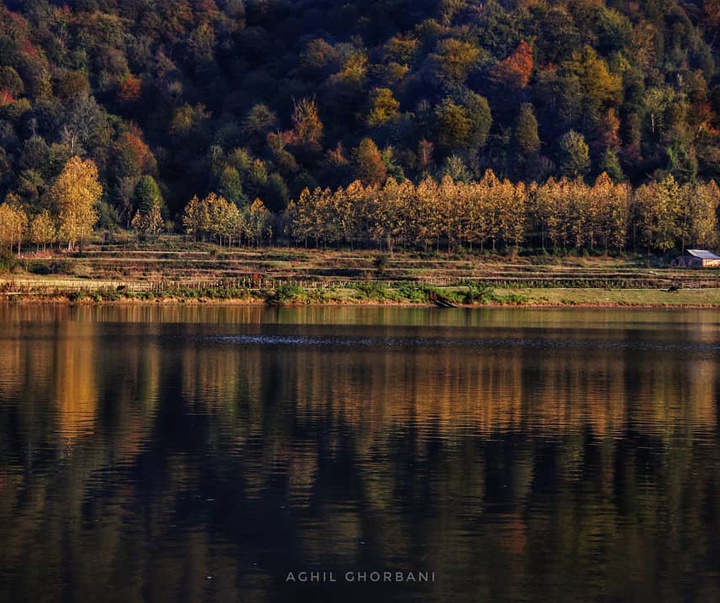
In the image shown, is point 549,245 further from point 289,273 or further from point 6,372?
point 6,372

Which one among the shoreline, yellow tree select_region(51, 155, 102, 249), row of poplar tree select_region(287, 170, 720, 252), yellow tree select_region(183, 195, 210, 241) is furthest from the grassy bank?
yellow tree select_region(183, 195, 210, 241)

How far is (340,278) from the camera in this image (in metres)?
116

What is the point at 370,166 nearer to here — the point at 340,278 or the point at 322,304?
the point at 340,278

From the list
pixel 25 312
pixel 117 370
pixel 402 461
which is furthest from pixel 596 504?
pixel 25 312

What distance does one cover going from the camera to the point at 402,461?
28438mm

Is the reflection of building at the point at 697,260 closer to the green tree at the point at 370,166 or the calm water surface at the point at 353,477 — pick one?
the green tree at the point at 370,166

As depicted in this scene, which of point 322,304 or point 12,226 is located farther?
point 12,226

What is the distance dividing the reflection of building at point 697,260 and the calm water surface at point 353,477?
76.7 m

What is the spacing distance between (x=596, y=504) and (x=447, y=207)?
114476mm

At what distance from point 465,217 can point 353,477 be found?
112 meters

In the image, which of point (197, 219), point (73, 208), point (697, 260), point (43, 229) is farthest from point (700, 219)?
point (43, 229)

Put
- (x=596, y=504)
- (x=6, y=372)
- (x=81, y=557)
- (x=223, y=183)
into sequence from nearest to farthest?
(x=81, y=557), (x=596, y=504), (x=6, y=372), (x=223, y=183)

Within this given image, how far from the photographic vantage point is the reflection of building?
422ft

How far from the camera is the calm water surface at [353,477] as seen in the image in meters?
19.3
